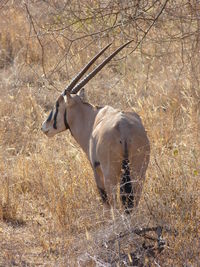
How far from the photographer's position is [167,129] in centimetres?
830

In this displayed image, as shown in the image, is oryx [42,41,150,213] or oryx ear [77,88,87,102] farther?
oryx ear [77,88,87,102]

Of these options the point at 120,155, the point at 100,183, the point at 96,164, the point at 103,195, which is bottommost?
the point at 103,195

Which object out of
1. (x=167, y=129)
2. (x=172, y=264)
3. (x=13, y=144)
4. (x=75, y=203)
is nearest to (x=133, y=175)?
(x=75, y=203)

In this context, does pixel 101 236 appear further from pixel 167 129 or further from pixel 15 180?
pixel 167 129

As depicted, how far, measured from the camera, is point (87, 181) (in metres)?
6.57

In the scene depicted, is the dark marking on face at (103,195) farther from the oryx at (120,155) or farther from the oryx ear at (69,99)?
the oryx ear at (69,99)

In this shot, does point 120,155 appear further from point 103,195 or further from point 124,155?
point 103,195

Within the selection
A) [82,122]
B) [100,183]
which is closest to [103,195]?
[100,183]

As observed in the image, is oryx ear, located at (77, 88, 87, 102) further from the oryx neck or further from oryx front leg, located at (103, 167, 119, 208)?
oryx front leg, located at (103, 167, 119, 208)

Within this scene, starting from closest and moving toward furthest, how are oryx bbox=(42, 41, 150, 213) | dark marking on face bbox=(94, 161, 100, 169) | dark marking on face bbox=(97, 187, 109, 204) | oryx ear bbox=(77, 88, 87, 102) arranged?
oryx bbox=(42, 41, 150, 213), dark marking on face bbox=(94, 161, 100, 169), dark marking on face bbox=(97, 187, 109, 204), oryx ear bbox=(77, 88, 87, 102)

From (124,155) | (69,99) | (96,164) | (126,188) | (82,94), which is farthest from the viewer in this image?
(82,94)

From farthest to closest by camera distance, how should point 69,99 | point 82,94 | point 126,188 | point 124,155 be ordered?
point 82,94
point 69,99
point 126,188
point 124,155

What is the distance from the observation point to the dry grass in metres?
4.80

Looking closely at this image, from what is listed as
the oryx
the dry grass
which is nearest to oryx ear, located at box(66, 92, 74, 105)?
the oryx
